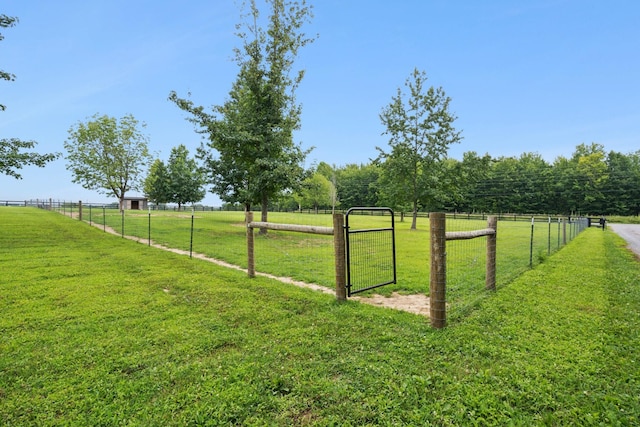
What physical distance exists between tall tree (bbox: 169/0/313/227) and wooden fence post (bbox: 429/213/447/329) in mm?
10629

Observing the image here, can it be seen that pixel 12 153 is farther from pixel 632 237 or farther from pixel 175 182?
pixel 175 182

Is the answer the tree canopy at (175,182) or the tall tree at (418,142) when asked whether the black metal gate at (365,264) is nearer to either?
the tall tree at (418,142)

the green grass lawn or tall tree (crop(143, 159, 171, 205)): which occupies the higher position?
tall tree (crop(143, 159, 171, 205))

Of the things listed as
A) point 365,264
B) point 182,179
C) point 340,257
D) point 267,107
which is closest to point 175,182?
point 182,179

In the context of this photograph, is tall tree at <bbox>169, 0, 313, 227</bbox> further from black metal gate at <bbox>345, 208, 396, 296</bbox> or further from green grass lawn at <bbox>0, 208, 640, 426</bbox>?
green grass lawn at <bbox>0, 208, 640, 426</bbox>

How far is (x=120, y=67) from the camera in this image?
1425cm

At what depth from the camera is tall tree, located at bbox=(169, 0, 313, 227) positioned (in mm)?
14062

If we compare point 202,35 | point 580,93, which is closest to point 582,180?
point 580,93

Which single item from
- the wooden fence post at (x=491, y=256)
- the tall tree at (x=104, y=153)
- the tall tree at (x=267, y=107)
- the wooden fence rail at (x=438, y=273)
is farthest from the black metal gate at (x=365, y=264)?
the tall tree at (x=104, y=153)

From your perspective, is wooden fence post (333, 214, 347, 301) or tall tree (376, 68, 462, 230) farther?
tall tree (376, 68, 462, 230)

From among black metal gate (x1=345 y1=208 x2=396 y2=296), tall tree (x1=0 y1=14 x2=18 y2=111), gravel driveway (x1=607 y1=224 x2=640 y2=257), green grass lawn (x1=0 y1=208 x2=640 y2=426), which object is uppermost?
tall tree (x1=0 y1=14 x2=18 y2=111)

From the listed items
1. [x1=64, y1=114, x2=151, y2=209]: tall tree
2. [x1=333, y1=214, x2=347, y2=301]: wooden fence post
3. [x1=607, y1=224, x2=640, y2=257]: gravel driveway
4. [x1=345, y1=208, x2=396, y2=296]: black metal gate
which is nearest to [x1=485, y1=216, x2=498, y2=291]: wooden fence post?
[x1=345, y1=208, x2=396, y2=296]: black metal gate

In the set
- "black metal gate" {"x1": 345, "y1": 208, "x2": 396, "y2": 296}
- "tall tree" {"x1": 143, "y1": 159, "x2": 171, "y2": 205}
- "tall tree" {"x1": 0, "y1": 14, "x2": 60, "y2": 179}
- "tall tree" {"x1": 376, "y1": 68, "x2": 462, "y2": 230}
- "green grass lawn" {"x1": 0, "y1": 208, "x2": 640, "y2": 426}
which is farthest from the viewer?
"tall tree" {"x1": 143, "y1": 159, "x2": 171, "y2": 205}

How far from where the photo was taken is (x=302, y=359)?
2.88m
